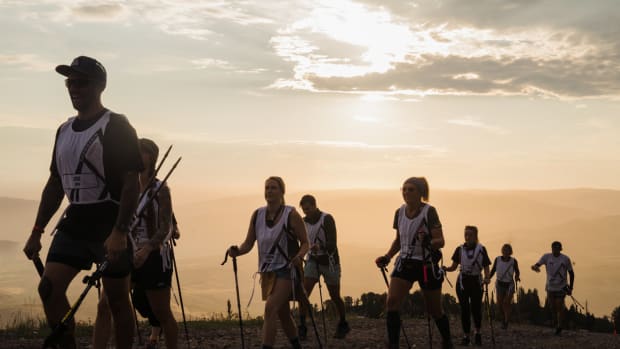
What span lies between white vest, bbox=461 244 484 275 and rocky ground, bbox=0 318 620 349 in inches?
53.5

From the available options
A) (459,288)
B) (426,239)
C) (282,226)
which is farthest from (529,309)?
(282,226)

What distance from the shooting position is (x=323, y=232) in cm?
1452

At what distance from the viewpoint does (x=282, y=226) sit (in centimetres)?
970

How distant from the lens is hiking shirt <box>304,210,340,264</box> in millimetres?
14453

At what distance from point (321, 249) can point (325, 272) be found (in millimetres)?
400

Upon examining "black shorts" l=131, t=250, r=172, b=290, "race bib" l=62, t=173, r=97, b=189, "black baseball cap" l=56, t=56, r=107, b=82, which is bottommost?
"black shorts" l=131, t=250, r=172, b=290

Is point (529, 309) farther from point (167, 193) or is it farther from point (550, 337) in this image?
point (167, 193)

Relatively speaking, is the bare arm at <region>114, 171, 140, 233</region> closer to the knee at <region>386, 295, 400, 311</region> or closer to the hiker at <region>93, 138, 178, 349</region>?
the hiker at <region>93, 138, 178, 349</region>

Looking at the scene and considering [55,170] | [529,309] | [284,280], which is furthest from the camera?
[529,309]

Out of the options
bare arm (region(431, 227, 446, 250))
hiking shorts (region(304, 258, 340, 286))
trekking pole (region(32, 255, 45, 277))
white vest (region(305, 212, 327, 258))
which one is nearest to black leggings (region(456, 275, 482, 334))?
hiking shorts (region(304, 258, 340, 286))

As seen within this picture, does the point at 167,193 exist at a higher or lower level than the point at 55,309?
higher

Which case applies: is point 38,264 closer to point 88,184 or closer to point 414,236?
point 88,184

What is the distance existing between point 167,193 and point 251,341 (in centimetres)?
644

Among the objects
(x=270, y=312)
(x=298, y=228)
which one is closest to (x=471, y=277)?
(x=298, y=228)
